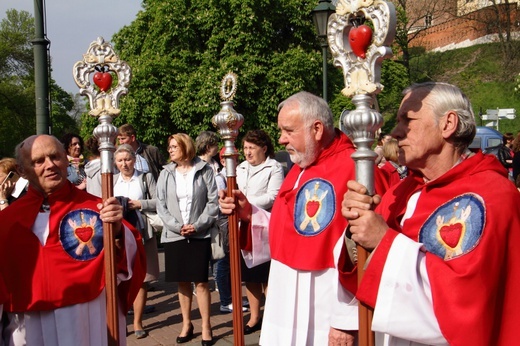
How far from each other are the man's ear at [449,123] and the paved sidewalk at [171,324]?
4142 millimetres

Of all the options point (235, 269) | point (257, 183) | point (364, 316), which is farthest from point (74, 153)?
point (364, 316)

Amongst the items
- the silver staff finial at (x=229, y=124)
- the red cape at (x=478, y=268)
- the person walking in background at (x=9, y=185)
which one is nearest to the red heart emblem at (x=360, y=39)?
the red cape at (x=478, y=268)

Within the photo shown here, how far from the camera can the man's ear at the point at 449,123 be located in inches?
103

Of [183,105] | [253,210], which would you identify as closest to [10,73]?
[183,105]

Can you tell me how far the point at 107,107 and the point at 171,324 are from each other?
3.93 meters

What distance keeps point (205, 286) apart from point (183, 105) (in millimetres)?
18831

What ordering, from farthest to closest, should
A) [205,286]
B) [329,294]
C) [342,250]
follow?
[205,286]
[329,294]
[342,250]

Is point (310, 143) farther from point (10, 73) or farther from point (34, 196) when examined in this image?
point (10, 73)

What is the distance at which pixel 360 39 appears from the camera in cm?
245

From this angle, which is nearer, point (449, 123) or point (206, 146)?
point (449, 123)

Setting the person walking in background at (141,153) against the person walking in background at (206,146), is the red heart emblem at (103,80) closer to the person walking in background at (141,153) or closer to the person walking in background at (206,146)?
the person walking in background at (141,153)

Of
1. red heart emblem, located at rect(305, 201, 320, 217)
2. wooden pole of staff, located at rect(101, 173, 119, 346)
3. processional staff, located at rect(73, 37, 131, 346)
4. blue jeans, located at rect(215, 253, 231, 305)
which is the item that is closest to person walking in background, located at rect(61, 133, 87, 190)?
blue jeans, located at rect(215, 253, 231, 305)

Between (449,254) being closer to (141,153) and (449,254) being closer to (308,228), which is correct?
(308,228)

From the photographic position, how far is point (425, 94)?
2.69 m
